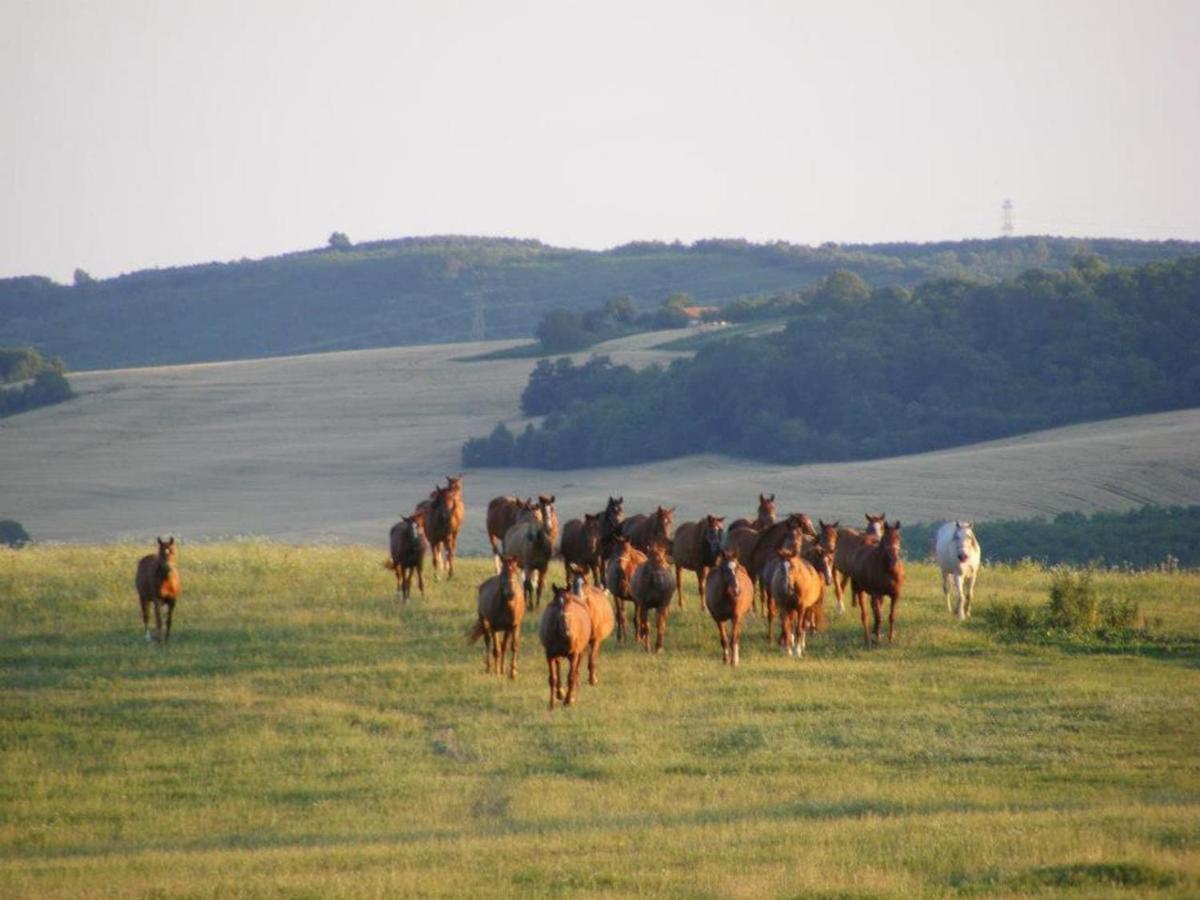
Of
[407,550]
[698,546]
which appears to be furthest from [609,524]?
[407,550]

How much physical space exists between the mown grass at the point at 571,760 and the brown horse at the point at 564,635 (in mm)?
420

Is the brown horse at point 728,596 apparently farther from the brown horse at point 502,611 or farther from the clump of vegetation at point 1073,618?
the clump of vegetation at point 1073,618

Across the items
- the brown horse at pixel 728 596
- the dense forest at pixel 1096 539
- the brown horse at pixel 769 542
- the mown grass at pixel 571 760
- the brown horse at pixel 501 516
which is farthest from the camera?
the dense forest at pixel 1096 539

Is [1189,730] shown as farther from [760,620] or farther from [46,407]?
[46,407]

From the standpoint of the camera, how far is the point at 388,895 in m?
14.4

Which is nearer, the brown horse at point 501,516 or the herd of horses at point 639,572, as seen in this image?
the herd of horses at point 639,572

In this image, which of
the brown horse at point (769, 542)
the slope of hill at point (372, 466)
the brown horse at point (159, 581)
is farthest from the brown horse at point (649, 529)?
the slope of hill at point (372, 466)

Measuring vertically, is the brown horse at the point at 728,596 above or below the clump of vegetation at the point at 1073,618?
above

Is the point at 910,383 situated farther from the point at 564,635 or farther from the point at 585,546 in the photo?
the point at 564,635

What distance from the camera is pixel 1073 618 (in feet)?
93.5

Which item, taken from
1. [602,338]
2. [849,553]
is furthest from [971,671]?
[602,338]

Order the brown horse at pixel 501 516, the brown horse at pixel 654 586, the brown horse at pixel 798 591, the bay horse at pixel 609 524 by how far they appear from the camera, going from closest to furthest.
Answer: the brown horse at pixel 798 591 → the brown horse at pixel 654 586 → the bay horse at pixel 609 524 → the brown horse at pixel 501 516

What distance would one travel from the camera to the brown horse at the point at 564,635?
2262cm

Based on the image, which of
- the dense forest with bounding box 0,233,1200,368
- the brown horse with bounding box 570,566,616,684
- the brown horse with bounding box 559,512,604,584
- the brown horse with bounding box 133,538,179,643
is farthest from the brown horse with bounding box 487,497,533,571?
the dense forest with bounding box 0,233,1200,368
